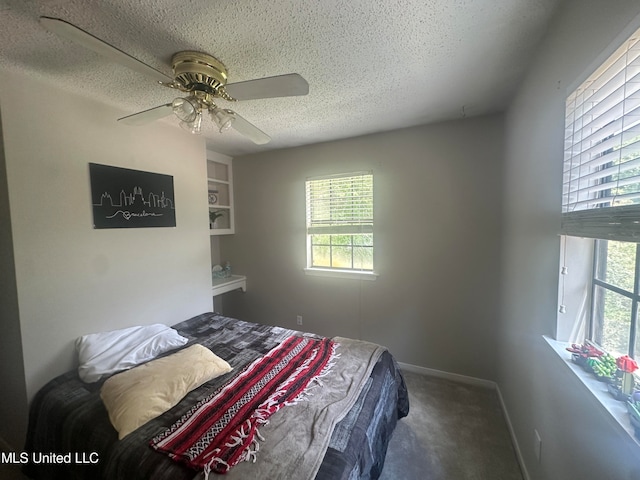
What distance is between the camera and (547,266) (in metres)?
1.27

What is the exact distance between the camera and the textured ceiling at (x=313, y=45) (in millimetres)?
1115

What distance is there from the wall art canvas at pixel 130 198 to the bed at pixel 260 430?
112 centimetres

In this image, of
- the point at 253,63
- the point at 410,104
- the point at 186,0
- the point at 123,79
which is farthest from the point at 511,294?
the point at 123,79

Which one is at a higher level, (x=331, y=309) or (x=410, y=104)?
(x=410, y=104)

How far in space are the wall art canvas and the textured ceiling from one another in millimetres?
526

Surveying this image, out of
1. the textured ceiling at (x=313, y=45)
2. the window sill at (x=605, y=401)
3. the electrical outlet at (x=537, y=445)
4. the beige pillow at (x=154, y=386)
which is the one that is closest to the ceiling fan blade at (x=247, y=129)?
the textured ceiling at (x=313, y=45)

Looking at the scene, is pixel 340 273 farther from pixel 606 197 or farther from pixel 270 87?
pixel 606 197

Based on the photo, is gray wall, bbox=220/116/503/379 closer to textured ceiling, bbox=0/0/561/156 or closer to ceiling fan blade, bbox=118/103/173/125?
textured ceiling, bbox=0/0/561/156

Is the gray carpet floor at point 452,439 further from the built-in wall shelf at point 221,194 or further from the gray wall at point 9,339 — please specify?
the built-in wall shelf at point 221,194

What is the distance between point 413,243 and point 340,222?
846mm

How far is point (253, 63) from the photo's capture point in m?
1.48

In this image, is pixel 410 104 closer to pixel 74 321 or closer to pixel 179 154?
pixel 179 154

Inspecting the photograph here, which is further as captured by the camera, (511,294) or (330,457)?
(511,294)

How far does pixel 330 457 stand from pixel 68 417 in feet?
4.69
